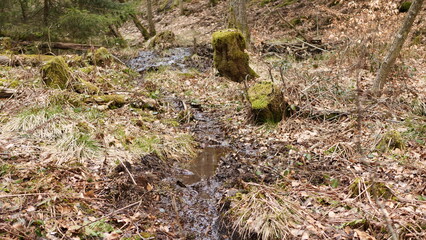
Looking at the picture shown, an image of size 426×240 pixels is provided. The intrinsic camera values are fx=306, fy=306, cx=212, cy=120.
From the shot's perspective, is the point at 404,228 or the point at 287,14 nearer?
the point at 404,228

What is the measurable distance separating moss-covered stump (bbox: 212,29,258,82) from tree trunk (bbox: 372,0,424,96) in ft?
13.2

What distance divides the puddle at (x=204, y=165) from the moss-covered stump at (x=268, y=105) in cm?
124

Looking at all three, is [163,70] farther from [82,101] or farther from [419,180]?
[419,180]

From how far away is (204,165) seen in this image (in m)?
5.39

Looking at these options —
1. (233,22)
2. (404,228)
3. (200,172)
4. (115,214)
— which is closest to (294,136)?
(200,172)

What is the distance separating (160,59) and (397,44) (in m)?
8.67

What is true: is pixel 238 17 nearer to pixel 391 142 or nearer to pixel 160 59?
pixel 160 59

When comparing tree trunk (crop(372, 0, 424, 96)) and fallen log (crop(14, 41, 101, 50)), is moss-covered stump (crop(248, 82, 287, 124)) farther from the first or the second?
fallen log (crop(14, 41, 101, 50))

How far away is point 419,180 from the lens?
387cm

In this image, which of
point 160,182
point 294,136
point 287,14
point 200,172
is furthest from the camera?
point 287,14

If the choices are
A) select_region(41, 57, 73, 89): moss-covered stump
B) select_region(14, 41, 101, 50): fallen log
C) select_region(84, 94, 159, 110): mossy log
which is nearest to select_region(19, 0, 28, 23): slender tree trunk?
select_region(14, 41, 101, 50): fallen log

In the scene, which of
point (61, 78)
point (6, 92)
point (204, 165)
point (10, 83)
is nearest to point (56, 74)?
point (61, 78)

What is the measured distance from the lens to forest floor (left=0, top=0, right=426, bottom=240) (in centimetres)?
327

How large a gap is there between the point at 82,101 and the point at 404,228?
6.18 m
